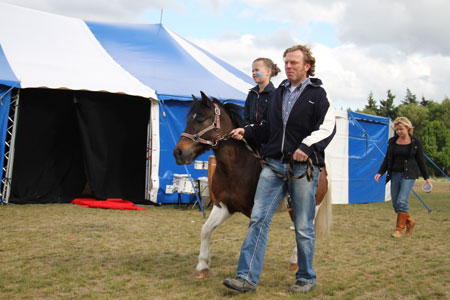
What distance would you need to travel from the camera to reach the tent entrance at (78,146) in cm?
952

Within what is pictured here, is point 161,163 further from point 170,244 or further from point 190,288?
point 190,288

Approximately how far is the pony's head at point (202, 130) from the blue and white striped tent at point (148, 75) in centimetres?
498

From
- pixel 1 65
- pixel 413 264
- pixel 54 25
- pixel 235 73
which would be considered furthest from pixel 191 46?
pixel 413 264

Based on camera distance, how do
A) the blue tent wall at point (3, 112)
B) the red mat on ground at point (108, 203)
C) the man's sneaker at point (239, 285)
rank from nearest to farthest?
the man's sneaker at point (239, 285) < the blue tent wall at point (3, 112) < the red mat on ground at point (108, 203)

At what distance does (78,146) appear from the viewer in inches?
407

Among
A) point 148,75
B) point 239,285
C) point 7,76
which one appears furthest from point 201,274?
point 148,75

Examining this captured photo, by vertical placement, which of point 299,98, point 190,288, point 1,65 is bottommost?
point 190,288

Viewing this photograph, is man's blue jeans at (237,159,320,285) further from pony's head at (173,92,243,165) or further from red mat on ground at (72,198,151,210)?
red mat on ground at (72,198,151,210)

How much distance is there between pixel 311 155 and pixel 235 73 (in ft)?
30.2

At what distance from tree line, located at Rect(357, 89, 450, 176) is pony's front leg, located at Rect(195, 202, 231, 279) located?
3644 centimetres

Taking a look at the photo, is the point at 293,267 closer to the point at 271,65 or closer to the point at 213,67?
the point at 271,65

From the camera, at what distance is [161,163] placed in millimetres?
9625

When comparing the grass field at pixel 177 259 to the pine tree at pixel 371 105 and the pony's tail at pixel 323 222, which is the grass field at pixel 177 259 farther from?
the pine tree at pixel 371 105

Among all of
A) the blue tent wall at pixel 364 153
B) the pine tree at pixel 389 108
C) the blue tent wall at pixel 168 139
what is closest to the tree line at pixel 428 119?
the pine tree at pixel 389 108
